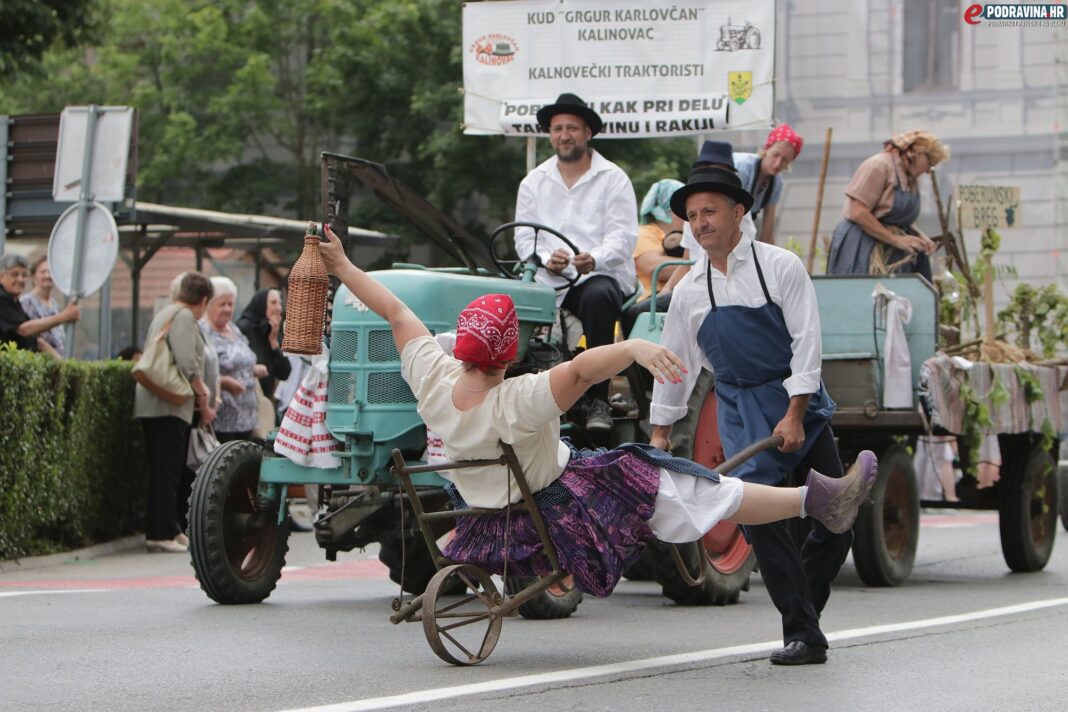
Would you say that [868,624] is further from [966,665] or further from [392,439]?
[392,439]

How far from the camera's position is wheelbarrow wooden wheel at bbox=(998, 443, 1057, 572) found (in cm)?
1287

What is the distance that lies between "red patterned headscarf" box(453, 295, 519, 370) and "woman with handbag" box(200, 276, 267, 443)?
7.92m

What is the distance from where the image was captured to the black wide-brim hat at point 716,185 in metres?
7.68

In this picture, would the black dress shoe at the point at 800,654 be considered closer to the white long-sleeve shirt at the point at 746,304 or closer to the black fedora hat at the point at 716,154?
the white long-sleeve shirt at the point at 746,304

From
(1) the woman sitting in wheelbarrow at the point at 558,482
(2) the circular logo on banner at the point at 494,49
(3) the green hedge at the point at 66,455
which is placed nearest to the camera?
(1) the woman sitting in wheelbarrow at the point at 558,482

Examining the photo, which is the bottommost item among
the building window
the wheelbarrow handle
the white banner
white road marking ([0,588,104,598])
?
white road marking ([0,588,104,598])

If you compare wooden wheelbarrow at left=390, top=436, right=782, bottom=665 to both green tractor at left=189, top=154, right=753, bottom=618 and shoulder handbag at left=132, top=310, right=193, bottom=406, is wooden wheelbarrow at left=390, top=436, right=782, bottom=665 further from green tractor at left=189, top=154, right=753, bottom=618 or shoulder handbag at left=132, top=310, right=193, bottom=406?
shoulder handbag at left=132, top=310, right=193, bottom=406

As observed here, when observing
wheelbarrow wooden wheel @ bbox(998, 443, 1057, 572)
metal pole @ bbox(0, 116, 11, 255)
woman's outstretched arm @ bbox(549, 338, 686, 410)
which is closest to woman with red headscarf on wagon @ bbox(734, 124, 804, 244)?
wheelbarrow wooden wheel @ bbox(998, 443, 1057, 572)

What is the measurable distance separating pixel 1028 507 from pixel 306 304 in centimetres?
646

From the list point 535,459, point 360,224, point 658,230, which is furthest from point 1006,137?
point 535,459

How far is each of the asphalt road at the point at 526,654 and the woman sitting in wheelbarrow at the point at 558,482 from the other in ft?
1.52

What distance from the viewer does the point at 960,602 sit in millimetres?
10531

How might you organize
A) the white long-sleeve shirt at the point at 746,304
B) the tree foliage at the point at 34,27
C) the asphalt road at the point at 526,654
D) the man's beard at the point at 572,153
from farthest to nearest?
the tree foliage at the point at 34,27 < the man's beard at the point at 572,153 < the white long-sleeve shirt at the point at 746,304 < the asphalt road at the point at 526,654

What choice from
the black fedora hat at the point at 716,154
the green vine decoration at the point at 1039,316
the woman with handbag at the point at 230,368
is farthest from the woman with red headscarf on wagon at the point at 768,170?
the woman with handbag at the point at 230,368
